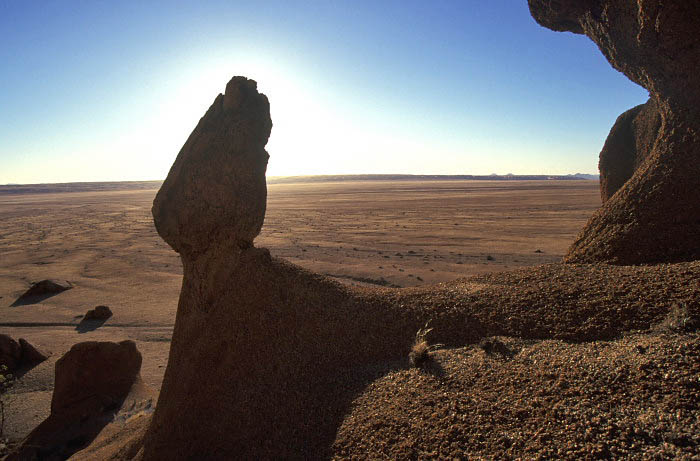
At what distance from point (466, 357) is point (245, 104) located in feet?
12.8

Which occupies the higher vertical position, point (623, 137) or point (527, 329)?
point (623, 137)

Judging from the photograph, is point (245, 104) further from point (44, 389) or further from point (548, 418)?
point (44, 389)

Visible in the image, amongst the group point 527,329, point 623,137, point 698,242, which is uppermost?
point 623,137

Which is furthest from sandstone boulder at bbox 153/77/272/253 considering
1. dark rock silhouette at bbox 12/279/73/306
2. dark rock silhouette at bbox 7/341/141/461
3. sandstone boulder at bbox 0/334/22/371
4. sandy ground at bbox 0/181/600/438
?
dark rock silhouette at bbox 12/279/73/306

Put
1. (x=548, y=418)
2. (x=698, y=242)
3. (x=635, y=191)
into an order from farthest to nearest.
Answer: (x=635, y=191)
(x=698, y=242)
(x=548, y=418)

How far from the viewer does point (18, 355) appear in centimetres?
887

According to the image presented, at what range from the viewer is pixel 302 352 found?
3.85 metres

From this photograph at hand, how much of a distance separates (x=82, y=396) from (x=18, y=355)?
3283mm

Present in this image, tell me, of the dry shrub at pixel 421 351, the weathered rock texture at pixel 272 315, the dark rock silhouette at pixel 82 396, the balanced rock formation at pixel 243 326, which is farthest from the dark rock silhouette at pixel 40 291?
the dry shrub at pixel 421 351

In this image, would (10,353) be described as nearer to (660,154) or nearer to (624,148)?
(660,154)

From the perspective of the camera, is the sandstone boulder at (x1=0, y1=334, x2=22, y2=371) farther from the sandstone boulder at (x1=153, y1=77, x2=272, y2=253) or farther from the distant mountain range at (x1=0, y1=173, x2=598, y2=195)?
the distant mountain range at (x1=0, y1=173, x2=598, y2=195)

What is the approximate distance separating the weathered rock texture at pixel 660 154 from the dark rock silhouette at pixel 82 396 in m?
7.70

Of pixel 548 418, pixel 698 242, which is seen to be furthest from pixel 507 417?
pixel 698 242

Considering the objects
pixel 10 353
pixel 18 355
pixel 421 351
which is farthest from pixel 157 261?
pixel 421 351
